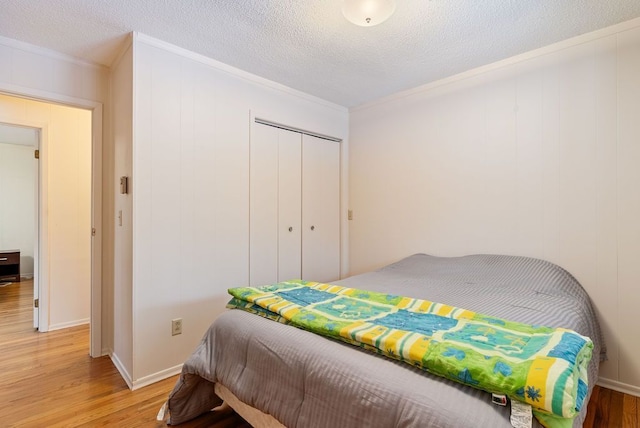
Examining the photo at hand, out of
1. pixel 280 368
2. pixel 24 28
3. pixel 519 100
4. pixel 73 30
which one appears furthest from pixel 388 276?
pixel 24 28

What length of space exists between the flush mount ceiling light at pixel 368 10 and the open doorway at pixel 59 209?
2.84m

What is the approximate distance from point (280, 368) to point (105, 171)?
7.40 feet

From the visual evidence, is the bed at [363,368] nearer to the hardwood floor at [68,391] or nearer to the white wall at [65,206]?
the hardwood floor at [68,391]

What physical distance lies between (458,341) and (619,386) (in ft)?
5.88

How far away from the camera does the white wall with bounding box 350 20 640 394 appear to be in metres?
1.98

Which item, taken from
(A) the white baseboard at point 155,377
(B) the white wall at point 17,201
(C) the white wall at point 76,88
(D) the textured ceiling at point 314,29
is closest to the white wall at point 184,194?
(A) the white baseboard at point 155,377

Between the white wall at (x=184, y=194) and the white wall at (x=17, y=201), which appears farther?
the white wall at (x=17, y=201)

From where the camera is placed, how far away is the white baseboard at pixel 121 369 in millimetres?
2064

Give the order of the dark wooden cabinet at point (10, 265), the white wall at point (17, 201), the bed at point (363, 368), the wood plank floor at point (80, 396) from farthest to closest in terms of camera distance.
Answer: the white wall at point (17, 201) < the dark wooden cabinet at point (10, 265) < the wood plank floor at point (80, 396) < the bed at point (363, 368)

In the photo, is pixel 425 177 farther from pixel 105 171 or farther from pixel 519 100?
pixel 105 171

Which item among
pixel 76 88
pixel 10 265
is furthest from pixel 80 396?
pixel 10 265

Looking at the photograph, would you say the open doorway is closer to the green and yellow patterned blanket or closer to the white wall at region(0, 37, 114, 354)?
the white wall at region(0, 37, 114, 354)

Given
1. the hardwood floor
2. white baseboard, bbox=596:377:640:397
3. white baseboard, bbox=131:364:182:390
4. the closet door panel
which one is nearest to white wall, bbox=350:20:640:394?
white baseboard, bbox=596:377:640:397

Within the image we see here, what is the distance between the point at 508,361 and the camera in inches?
36.3
